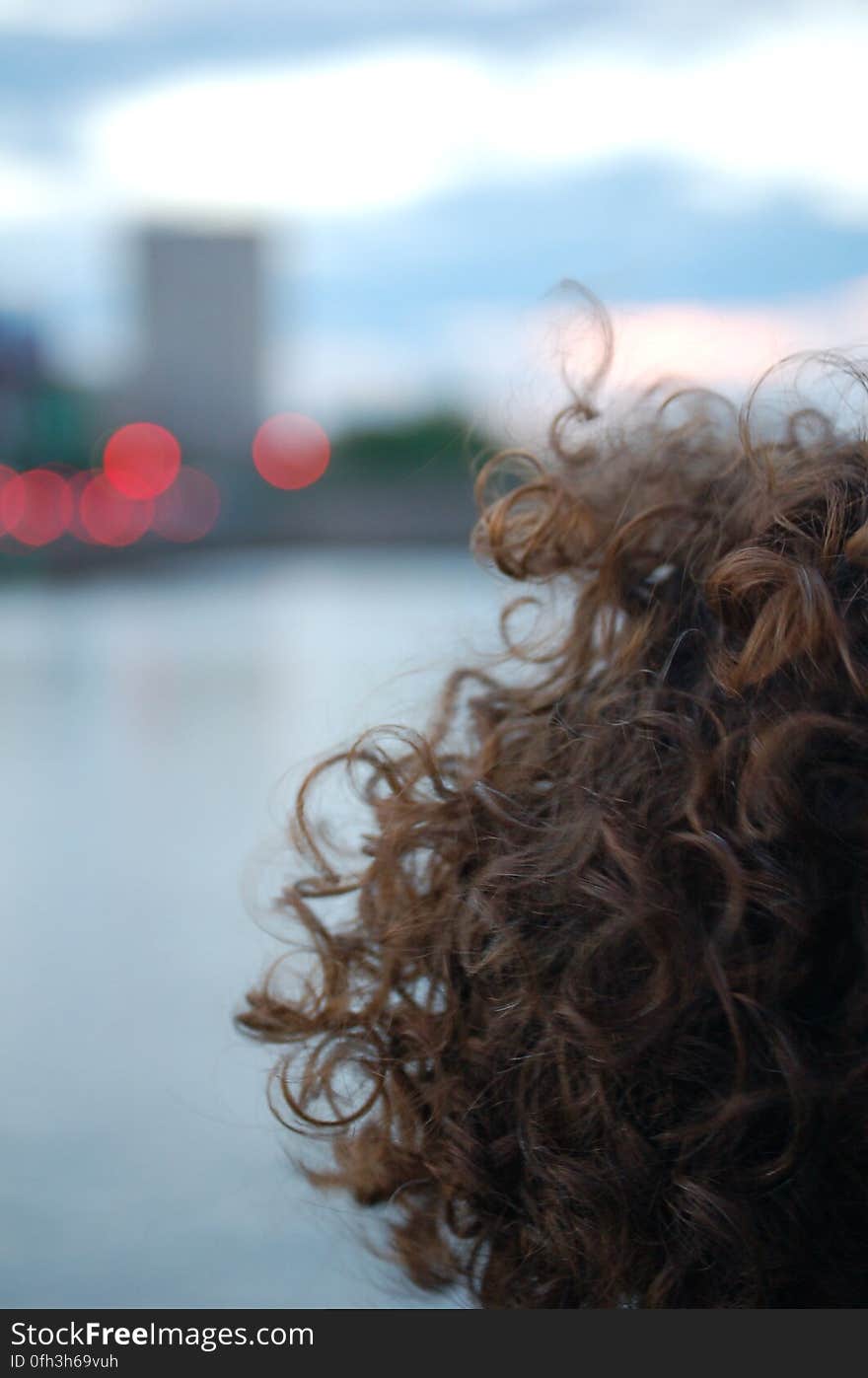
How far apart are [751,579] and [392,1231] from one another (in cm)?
46

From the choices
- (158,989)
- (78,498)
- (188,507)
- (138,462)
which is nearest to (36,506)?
(78,498)

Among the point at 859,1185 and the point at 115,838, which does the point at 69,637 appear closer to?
the point at 115,838

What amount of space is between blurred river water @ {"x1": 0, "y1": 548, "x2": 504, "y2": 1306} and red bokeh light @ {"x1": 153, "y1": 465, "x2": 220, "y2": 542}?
537 inches

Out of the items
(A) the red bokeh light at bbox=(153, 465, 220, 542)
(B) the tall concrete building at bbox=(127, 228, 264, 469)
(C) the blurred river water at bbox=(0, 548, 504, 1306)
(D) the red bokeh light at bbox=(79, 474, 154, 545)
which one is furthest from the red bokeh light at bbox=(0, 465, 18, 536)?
(C) the blurred river water at bbox=(0, 548, 504, 1306)

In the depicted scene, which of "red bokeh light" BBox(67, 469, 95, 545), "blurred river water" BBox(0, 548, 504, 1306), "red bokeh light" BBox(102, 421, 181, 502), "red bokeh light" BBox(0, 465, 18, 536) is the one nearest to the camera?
"blurred river water" BBox(0, 548, 504, 1306)

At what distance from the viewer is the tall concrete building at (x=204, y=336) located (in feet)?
70.7

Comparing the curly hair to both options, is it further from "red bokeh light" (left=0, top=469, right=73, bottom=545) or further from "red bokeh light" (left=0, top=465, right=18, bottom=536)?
"red bokeh light" (left=0, top=465, right=18, bottom=536)

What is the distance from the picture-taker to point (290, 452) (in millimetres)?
19281

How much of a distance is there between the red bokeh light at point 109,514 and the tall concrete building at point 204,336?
3.54 meters

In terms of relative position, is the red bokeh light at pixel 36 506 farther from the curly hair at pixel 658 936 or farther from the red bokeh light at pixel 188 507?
the curly hair at pixel 658 936

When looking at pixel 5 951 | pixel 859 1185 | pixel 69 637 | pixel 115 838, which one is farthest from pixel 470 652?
pixel 69 637

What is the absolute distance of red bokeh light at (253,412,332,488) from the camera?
749 inches

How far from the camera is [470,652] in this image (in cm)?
100

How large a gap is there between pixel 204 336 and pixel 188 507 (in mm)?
2914
